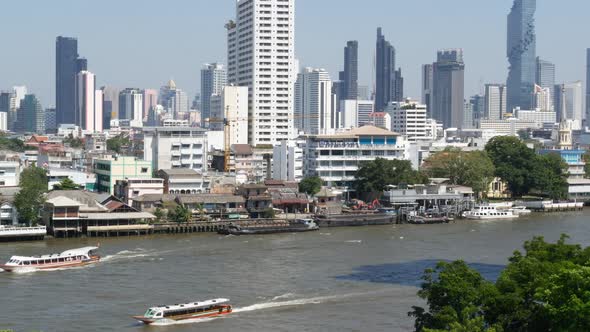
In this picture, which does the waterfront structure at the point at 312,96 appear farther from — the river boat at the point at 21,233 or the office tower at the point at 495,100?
the river boat at the point at 21,233

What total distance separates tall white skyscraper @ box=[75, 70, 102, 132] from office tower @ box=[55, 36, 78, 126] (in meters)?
1.39

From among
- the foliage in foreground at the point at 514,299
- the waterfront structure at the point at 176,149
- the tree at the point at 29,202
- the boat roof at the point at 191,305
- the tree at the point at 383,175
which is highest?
the waterfront structure at the point at 176,149

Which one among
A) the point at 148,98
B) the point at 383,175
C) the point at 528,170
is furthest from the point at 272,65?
the point at 148,98

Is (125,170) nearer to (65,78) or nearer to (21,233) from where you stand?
(21,233)

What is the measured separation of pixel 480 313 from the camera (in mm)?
14250

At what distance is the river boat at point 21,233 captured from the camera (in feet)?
98.2

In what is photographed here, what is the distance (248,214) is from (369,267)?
38.0 feet

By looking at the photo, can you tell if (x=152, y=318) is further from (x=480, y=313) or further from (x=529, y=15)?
(x=529, y=15)

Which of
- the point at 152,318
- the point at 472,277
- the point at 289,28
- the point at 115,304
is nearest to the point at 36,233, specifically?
the point at 115,304

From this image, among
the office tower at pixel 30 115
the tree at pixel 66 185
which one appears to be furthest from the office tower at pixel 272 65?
the office tower at pixel 30 115

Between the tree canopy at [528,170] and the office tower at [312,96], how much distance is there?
68040mm

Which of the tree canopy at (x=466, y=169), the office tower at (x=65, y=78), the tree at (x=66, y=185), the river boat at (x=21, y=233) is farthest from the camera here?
the office tower at (x=65, y=78)

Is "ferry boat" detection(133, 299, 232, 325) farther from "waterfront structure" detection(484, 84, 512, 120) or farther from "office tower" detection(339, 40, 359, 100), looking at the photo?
"waterfront structure" detection(484, 84, 512, 120)

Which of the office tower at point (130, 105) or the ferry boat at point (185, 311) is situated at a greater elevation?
the office tower at point (130, 105)
